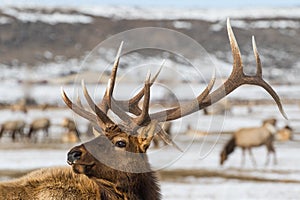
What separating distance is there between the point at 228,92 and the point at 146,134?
1.22m

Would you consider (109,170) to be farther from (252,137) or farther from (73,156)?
(252,137)

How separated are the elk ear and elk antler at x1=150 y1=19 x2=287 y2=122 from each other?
32 cm

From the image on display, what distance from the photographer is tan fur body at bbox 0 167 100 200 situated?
706cm

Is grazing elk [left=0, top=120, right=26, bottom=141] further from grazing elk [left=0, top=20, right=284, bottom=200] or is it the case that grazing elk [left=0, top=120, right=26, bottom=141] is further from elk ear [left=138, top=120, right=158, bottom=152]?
elk ear [left=138, top=120, right=158, bottom=152]

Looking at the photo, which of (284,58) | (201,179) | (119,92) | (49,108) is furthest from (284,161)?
(284,58)

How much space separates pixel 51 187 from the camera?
23.4 feet

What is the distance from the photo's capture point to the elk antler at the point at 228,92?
7.68 m

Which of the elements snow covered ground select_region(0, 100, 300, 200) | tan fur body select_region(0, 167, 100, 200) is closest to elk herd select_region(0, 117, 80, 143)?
snow covered ground select_region(0, 100, 300, 200)

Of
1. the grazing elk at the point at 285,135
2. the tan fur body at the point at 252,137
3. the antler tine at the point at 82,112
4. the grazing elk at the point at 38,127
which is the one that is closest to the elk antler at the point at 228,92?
the antler tine at the point at 82,112

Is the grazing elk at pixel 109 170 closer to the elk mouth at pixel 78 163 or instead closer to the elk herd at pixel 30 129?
the elk mouth at pixel 78 163

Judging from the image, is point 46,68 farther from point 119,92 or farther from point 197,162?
point 119,92

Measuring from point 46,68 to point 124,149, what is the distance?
145030 mm

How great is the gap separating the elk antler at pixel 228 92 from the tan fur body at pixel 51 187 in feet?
3.43

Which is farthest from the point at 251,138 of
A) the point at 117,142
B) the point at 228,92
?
the point at 117,142
